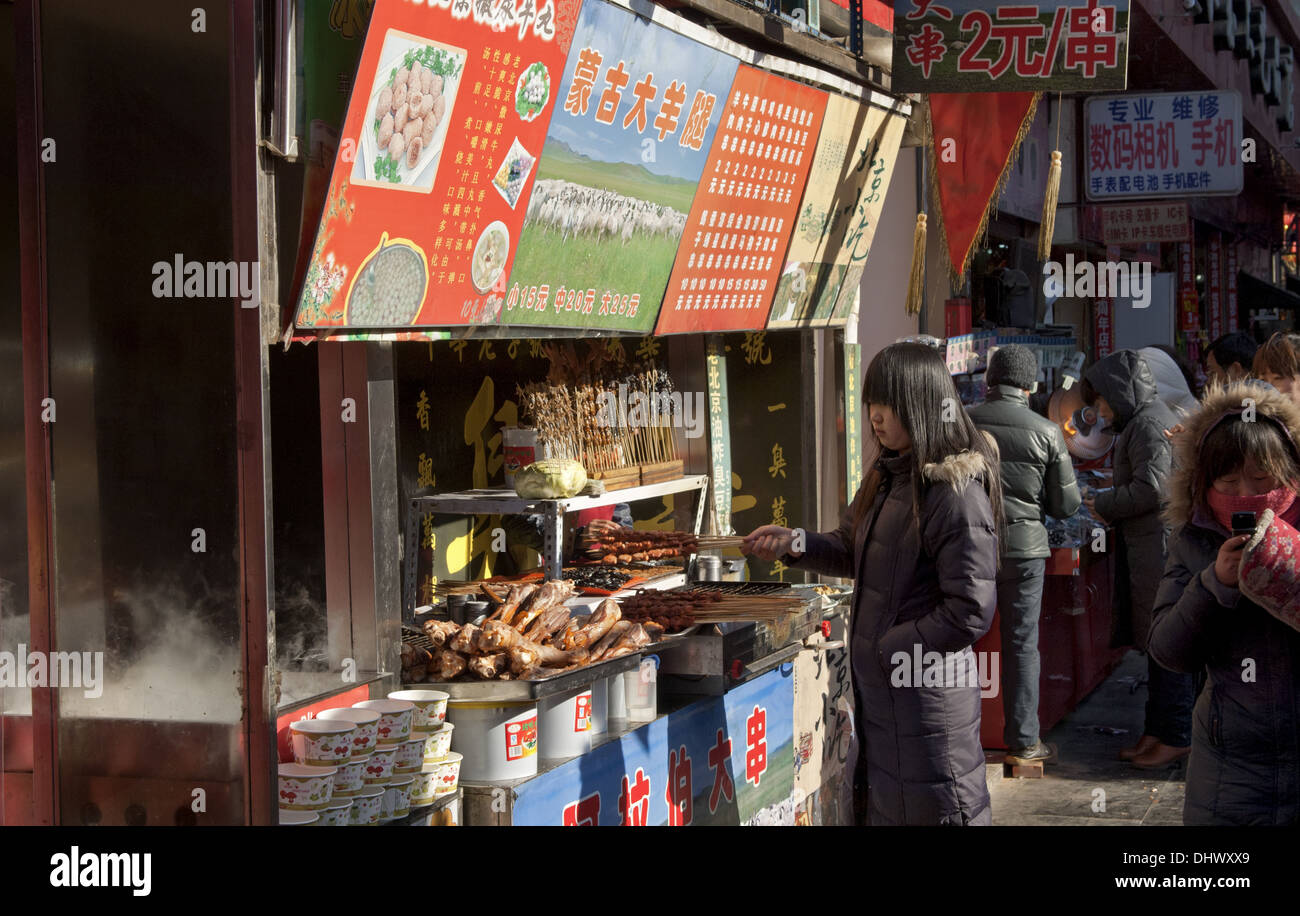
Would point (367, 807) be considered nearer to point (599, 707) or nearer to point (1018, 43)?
point (599, 707)

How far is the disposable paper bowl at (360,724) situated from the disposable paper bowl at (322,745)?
3cm

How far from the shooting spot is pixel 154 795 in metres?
3.47

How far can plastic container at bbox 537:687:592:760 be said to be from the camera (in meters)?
4.36

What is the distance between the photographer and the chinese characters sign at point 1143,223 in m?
15.5

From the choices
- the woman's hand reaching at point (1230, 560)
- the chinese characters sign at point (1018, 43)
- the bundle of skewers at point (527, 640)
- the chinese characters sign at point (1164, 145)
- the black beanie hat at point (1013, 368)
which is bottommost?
the bundle of skewers at point (527, 640)

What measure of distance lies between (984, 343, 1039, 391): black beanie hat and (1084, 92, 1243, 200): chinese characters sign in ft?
25.8

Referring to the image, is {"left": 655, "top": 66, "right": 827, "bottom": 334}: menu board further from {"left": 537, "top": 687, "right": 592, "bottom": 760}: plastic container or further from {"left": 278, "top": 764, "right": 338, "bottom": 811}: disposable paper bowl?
{"left": 278, "top": 764, "right": 338, "bottom": 811}: disposable paper bowl

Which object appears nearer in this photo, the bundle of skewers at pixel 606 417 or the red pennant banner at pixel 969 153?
the bundle of skewers at pixel 606 417

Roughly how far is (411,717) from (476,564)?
263cm

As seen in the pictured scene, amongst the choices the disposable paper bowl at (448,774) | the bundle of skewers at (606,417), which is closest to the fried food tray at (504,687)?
the disposable paper bowl at (448,774)

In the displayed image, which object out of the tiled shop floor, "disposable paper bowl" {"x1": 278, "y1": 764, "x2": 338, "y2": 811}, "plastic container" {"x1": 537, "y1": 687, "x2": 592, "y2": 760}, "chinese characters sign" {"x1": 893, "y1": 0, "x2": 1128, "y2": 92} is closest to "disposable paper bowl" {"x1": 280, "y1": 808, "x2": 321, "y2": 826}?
"disposable paper bowl" {"x1": 278, "y1": 764, "x2": 338, "y2": 811}

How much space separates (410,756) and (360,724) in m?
0.21

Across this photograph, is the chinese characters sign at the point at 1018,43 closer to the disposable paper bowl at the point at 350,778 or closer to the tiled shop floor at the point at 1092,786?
the tiled shop floor at the point at 1092,786

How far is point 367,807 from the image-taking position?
145 inches
